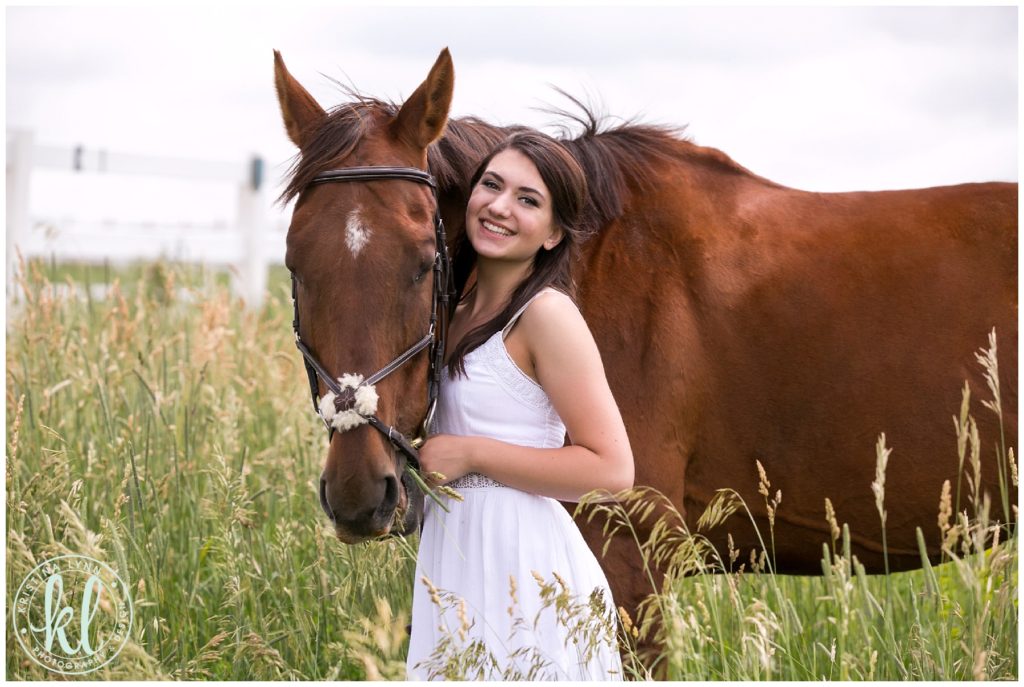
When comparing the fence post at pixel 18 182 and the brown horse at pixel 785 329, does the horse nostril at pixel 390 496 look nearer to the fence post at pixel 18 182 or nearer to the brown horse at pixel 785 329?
the brown horse at pixel 785 329

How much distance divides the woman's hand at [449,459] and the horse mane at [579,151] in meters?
0.79

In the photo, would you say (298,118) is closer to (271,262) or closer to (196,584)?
(196,584)

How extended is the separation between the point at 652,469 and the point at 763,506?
0.50 metres

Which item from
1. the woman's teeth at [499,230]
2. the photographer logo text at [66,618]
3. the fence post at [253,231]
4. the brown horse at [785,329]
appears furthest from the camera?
the fence post at [253,231]

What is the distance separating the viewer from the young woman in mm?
2396

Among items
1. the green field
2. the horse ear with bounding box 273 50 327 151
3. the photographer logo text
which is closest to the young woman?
the green field

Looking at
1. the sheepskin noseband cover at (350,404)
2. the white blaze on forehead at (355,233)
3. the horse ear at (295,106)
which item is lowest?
the sheepskin noseband cover at (350,404)

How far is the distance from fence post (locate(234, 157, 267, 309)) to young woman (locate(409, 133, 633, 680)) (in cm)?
764

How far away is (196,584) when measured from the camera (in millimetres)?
3486

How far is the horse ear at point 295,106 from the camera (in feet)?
8.82

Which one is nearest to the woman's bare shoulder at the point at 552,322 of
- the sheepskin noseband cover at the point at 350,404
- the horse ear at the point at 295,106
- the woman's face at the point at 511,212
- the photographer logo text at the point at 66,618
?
the woman's face at the point at 511,212

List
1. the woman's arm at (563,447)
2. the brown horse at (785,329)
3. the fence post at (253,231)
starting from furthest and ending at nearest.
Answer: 1. the fence post at (253,231)
2. the brown horse at (785,329)
3. the woman's arm at (563,447)

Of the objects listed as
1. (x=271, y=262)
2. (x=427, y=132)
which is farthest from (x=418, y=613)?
(x=271, y=262)

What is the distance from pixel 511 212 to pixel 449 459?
27.3 inches
